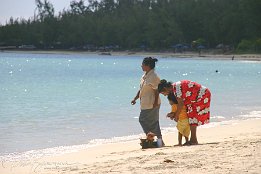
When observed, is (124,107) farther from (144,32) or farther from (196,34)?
(144,32)

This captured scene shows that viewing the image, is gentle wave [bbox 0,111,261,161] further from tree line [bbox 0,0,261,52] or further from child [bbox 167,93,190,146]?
tree line [bbox 0,0,261,52]

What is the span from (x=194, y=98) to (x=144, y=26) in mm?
95204

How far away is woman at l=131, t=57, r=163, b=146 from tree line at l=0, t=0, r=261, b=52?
69.3 meters

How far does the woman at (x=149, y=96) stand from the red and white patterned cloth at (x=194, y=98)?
0.30 meters

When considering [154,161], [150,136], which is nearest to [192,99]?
[150,136]

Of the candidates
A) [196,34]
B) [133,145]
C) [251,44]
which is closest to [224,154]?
[133,145]

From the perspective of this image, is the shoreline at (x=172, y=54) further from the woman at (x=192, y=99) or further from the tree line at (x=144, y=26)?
the woman at (x=192, y=99)

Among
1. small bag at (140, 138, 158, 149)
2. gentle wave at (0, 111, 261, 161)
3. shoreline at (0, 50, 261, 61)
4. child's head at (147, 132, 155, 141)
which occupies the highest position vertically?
child's head at (147, 132, 155, 141)

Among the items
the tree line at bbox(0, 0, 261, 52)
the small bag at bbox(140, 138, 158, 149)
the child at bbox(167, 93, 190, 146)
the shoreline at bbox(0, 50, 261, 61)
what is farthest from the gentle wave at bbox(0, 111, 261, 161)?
the tree line at bbox(0, 0, 261, 52)

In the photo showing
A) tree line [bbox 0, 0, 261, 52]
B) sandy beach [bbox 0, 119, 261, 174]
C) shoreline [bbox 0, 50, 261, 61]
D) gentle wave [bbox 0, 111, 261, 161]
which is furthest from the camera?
tree line [bbox 0, 0, 261, 52]

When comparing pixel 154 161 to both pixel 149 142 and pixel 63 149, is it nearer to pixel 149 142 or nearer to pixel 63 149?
pixel 149 142

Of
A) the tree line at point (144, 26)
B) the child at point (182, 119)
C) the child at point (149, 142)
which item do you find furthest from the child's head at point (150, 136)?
the tree line at point (144, 26)

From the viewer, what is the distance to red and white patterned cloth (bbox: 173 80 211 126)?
7754 millimetres

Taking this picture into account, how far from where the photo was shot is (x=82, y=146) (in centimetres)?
888
